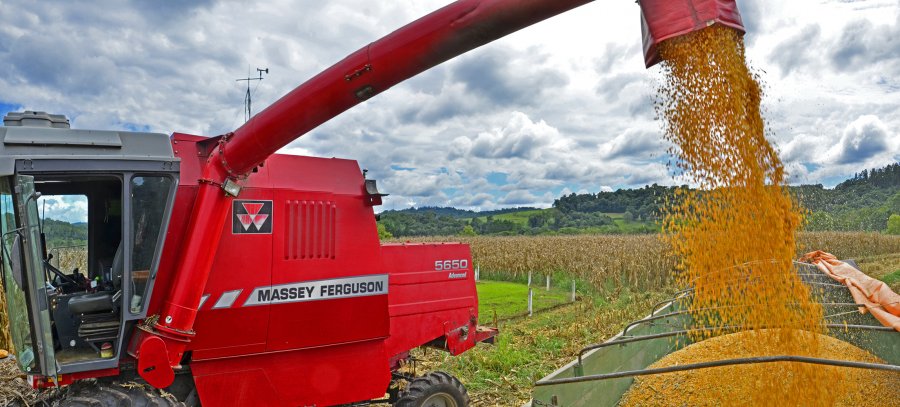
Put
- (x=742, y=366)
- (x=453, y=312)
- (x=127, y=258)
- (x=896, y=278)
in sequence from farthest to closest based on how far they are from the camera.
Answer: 1. (x=896, y=278)
2. (x=453, y=312)
3. (x=742, y=366)
4. (x=127, y=258)

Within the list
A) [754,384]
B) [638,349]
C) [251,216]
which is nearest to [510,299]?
[638,349]

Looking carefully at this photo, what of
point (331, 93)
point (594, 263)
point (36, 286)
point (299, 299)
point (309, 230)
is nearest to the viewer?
point (36, 286)

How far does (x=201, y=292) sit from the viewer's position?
12.5 ft

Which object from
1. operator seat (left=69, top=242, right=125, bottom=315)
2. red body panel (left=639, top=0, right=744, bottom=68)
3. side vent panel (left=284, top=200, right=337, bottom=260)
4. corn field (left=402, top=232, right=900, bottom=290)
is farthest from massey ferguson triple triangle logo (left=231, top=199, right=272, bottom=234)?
corn field (left=402, top=232, right=900, bottom=290)

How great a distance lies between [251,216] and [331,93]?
115 cm

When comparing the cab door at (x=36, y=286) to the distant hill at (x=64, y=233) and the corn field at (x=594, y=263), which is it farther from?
the corn field at (x=594, y=263)

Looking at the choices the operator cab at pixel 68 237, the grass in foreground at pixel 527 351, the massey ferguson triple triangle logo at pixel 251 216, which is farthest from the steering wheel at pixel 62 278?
the grass in foreground at pixel 527 351

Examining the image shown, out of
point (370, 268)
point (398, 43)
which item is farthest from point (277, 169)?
point (398, 43)

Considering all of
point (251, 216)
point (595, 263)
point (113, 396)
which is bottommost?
point (113, 396)

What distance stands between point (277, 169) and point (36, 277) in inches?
65.0

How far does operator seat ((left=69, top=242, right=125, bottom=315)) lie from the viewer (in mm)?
3760

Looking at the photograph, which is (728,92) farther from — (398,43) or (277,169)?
(277,169)

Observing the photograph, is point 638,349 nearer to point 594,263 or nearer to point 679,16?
point 679,16

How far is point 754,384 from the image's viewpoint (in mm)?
4781
